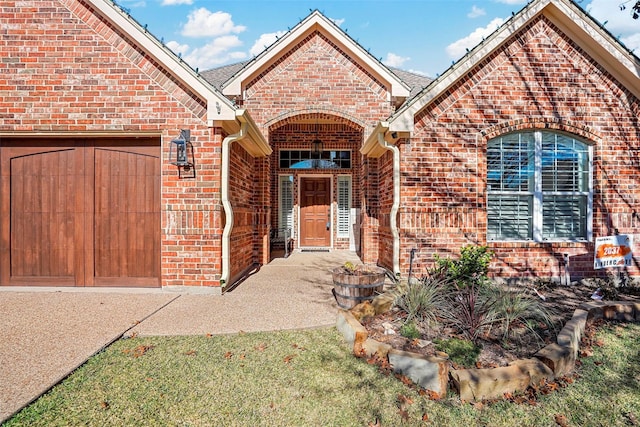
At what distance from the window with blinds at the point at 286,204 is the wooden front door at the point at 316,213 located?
382 mm

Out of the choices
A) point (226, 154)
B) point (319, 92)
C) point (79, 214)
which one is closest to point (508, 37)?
point (319, 92)

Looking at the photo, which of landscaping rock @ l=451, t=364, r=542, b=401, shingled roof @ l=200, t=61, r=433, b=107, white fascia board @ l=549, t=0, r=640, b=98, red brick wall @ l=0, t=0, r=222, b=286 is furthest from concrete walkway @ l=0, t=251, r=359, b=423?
shingled roof @ l=200, t=61, r=433, b=107

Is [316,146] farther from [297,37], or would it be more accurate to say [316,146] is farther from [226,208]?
[226,208]

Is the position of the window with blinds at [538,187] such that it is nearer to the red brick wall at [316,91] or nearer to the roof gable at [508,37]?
the roof gable at [508,37]

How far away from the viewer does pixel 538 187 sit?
5.95 meters

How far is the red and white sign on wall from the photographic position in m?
5.18

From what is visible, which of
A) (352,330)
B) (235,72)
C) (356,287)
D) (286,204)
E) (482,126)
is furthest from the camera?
(235,72)

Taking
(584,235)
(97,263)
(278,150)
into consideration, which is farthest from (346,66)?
(97,263)

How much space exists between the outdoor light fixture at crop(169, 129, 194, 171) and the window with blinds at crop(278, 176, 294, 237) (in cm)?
569

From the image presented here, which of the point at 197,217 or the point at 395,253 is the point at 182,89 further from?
the point at 395,253

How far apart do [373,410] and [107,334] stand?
3.00 metres

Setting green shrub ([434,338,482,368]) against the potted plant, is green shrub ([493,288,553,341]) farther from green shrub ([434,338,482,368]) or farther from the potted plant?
the potted plant

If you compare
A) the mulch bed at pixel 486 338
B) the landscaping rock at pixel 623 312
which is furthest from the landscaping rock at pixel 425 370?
the landscaping rock at pixel 623 312

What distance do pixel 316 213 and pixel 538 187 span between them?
21.4 feet
